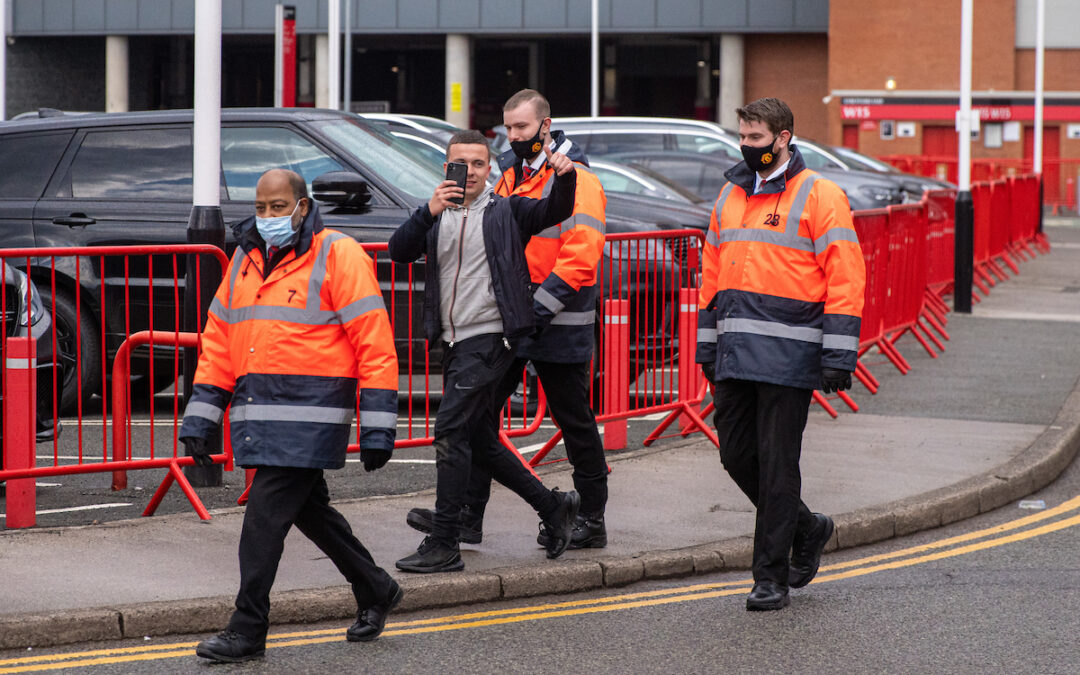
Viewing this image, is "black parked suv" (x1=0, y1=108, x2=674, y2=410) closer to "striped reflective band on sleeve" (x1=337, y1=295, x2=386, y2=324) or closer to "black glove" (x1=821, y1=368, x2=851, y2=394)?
"black glove" (x1=821, y1=368, x2=851, y2=394)

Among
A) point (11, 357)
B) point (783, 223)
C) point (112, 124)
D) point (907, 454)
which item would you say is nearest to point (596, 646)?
point (783, 223)

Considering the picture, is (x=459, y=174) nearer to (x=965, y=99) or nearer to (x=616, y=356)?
(x=616, y=356)

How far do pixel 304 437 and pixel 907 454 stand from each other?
4841mm

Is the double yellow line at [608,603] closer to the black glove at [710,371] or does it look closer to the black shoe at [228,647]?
the black shoe at [228,647]

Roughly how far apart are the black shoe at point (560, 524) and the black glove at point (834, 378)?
4.17ft

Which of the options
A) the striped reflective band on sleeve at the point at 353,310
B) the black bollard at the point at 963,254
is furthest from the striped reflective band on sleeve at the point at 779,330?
the black bollard at the point at 963,254

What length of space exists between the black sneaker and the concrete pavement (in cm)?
8

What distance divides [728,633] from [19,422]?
3.42 metres

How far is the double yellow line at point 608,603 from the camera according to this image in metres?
5.46

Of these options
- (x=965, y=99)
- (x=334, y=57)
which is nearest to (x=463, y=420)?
(x=965, y=99)

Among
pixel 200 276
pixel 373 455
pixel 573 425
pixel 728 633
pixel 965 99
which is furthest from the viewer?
pixel 965 99

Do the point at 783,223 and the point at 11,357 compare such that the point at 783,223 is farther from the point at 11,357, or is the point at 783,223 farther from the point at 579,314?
the point at 11,357

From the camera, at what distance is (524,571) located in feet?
21.0

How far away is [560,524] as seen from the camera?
6598mm
